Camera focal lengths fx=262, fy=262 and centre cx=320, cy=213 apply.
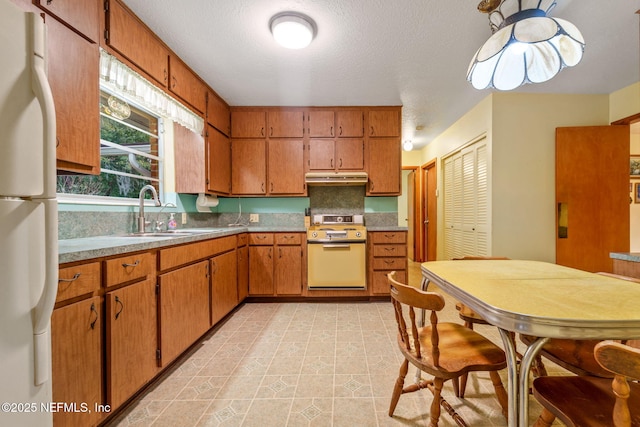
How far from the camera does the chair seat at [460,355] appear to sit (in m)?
1.11

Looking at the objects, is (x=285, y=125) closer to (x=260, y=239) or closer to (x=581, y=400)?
(x=260, y=239)

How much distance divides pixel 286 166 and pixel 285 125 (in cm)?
53

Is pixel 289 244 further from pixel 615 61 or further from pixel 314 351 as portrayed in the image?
pixel 615 61

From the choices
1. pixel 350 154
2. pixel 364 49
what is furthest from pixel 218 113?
pixel 364 49

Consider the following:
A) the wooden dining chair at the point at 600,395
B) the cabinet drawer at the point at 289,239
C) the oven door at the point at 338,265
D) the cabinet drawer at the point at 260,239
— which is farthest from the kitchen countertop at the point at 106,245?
the wooden dining chair at the point at 600,395

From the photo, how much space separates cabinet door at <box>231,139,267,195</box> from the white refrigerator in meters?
2.62

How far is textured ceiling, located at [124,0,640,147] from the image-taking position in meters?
1.78

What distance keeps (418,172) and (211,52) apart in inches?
188

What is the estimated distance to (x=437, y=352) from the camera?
3.62ft

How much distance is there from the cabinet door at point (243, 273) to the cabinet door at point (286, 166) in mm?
882

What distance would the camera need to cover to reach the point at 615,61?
241 cm

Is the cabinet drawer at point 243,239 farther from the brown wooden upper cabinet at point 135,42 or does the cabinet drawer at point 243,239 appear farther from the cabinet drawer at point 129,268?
the brown wooden upper cabinet at point 135,42

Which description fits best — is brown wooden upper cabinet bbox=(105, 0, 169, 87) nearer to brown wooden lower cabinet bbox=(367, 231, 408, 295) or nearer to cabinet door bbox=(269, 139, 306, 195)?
cabinet door bbox=(269, 139, 306, 195)

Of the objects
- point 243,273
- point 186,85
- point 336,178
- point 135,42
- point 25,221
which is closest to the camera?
point 25,221
